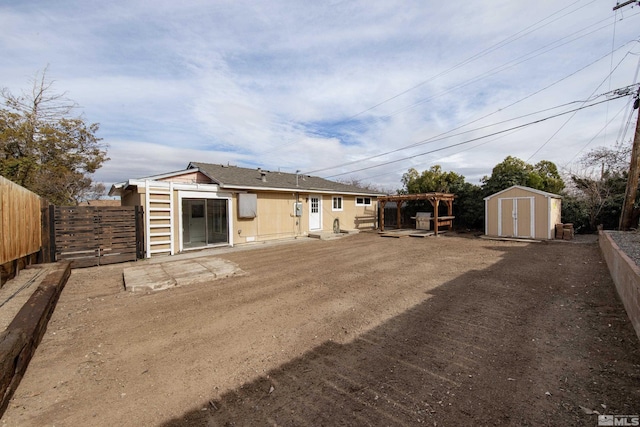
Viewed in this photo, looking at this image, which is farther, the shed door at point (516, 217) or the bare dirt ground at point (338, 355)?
the shed door at point (516, 217)

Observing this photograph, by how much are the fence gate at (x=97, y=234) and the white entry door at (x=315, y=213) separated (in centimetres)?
776

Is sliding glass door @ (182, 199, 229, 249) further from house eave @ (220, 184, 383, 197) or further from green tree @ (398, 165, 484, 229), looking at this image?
green tree @ (398, 165, 484, 229)

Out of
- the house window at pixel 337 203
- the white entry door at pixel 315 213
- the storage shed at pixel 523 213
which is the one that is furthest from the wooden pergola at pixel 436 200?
the white entry door at pixel 315 213

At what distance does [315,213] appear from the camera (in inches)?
579

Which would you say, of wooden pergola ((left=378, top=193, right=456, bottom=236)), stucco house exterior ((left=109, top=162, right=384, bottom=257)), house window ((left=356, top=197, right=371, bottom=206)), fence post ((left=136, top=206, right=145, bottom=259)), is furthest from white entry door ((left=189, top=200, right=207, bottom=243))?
wooden pergola ((left=378, top=193, right=456, bottom=236))

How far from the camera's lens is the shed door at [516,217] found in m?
12.2

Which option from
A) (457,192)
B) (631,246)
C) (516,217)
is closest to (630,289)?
(631,246)

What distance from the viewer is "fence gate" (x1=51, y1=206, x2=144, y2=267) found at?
24.0ft

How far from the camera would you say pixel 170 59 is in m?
9.45

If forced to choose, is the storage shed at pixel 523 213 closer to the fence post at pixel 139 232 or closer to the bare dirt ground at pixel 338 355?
the bare dirt ground at pixel 338 355

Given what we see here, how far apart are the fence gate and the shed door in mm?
14977

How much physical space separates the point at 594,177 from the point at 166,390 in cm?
2258

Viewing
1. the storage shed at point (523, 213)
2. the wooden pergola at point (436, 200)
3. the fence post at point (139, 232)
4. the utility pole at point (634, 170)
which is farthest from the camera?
the wooden pergola at point (436, 200)

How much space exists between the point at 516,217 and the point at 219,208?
1316 cm
